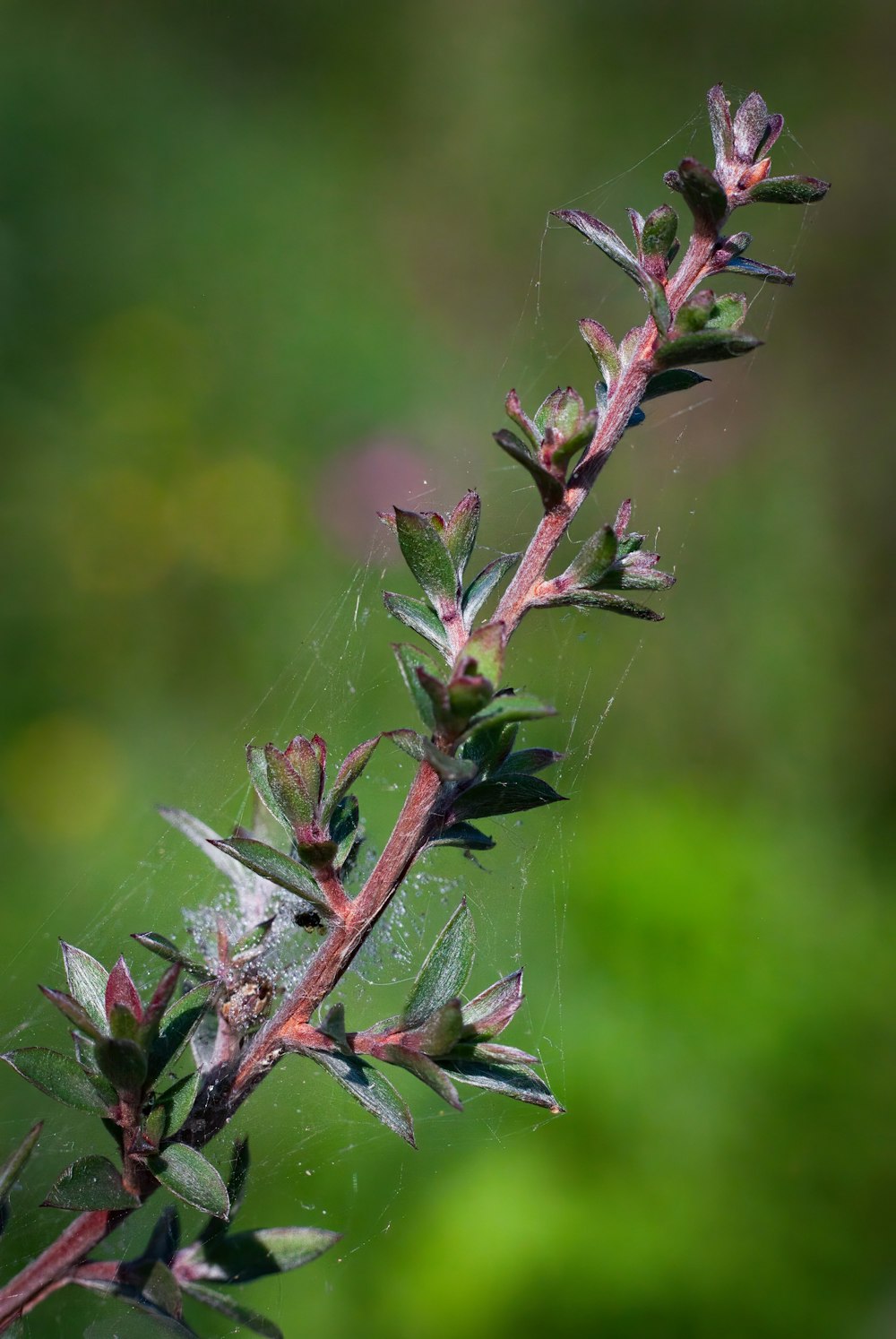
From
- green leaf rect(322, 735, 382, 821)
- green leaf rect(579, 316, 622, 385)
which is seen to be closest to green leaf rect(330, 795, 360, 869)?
green leaf rect(322, 735, 382, 821)

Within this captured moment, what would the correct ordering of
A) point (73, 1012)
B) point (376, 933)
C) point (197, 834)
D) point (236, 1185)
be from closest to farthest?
point (73, 1012)
point (236, 1185)
point (197, 834)
point (376, 933)

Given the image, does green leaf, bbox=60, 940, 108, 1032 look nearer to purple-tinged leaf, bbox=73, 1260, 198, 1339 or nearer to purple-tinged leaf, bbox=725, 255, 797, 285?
purple-tinged leaf, bbox=73, 1260, 198, 1339

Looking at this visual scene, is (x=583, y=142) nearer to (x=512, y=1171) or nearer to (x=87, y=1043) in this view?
(x=512, y=1171)

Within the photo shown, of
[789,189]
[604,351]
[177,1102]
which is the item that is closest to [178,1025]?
[177,1102]

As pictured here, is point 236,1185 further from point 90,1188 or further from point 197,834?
point 197,834

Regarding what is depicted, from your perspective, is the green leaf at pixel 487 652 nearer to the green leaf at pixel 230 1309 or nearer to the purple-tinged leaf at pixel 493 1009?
the purple-tinged leaf at pixel 493 1009

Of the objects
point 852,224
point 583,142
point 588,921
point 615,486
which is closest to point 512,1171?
point 588,921
